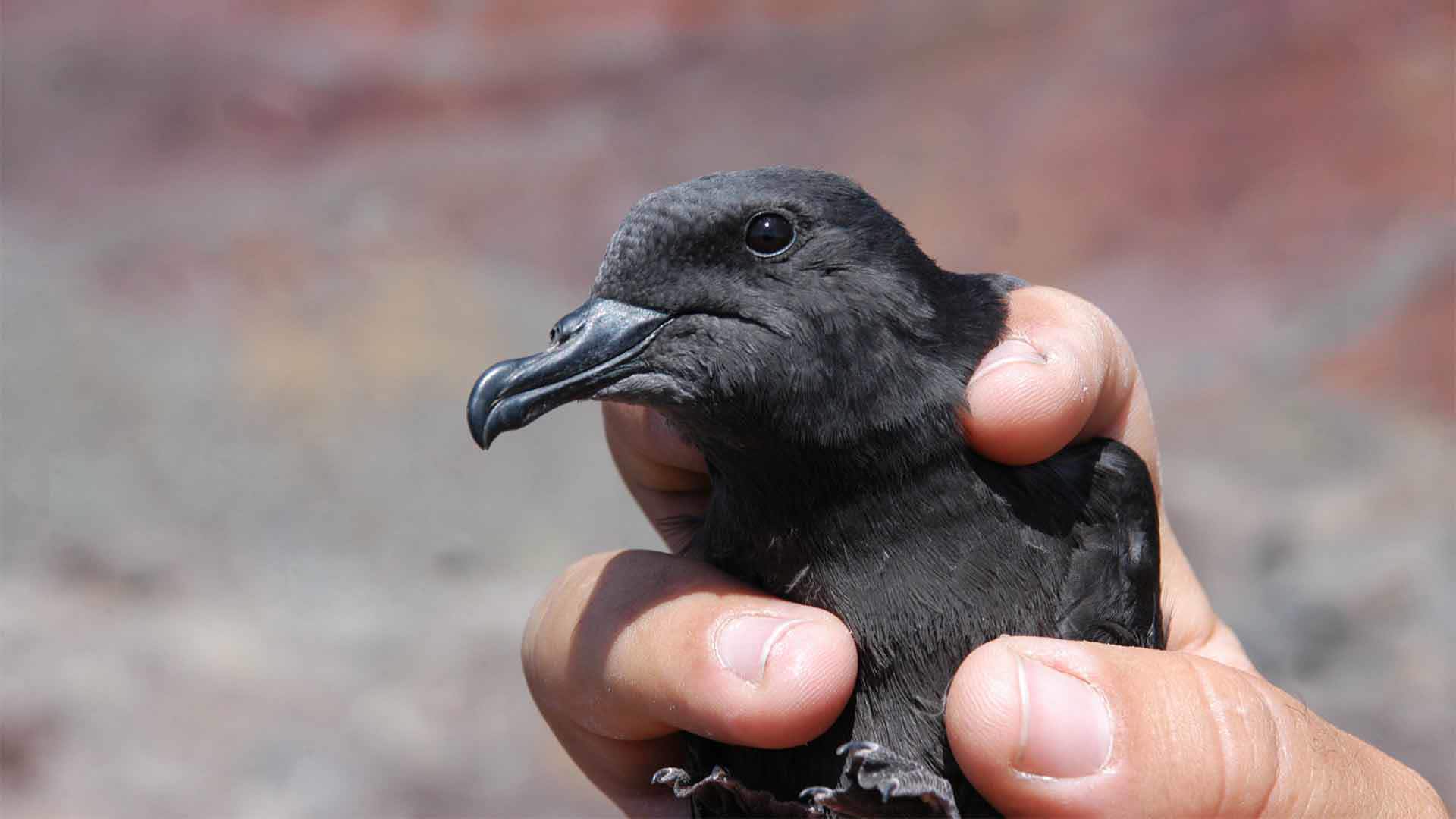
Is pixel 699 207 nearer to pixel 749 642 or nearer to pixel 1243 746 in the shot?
pixel 749 642

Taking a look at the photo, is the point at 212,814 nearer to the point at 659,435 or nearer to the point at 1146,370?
the point at 659,435

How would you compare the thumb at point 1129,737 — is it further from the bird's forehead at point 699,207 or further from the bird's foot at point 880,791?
the bird's forehead at point 699,207

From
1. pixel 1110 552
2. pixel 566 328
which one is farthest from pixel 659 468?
pixel 1110 552

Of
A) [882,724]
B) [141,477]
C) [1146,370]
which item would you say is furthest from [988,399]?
[141,477]

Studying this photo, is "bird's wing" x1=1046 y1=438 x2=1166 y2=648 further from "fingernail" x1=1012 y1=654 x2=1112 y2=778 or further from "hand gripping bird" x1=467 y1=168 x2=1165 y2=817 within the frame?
"fingernail" x1=1012 y1=654 x2=1112 y2=778

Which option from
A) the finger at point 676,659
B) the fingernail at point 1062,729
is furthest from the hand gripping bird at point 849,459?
the fingernail at point 1062,729

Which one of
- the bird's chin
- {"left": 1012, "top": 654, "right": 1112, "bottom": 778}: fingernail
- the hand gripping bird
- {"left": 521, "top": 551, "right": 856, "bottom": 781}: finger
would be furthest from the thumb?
the bird's chin
